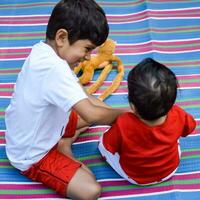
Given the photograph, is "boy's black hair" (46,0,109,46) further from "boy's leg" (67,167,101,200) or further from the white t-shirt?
"boy's leg" (67,167,101,200)

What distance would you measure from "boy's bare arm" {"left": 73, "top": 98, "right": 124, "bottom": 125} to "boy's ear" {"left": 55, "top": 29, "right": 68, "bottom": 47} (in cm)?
19

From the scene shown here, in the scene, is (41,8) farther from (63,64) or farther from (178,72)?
(63,64)

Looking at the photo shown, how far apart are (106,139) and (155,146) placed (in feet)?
0.51

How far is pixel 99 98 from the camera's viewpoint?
1638 mm

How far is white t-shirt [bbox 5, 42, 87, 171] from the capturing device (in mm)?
1168

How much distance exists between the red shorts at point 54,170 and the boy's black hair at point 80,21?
0.40m

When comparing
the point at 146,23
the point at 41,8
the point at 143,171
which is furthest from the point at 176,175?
the point at 41,8

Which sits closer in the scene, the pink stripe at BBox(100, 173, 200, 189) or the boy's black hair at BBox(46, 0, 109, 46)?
the boy's black hair at BBox(46, 0, 109, 46)

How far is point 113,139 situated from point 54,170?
233 mm

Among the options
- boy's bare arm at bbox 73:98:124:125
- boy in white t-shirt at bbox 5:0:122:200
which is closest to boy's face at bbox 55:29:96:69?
boy in white t-shirt at bbox 5:0:122:200

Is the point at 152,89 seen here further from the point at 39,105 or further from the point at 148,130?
the point at 39,105

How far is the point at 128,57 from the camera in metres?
1.83

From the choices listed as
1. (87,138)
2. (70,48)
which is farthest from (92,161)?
(70,48)

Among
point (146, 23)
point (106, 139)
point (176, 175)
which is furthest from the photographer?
point (146, 23)
